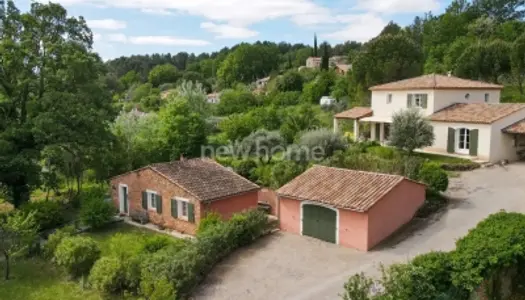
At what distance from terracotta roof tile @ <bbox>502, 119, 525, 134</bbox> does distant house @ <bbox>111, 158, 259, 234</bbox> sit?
17.4 meters

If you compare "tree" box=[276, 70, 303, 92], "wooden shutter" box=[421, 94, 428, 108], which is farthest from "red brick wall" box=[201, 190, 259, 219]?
"tree" box=[276, 70, 303, 92]

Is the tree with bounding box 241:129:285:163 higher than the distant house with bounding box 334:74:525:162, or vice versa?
the distant house with bounding box 334:74:525:162

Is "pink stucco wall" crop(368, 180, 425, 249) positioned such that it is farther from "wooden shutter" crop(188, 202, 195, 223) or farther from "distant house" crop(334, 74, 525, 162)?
"distant house" crop(334, 74, 525, 162)

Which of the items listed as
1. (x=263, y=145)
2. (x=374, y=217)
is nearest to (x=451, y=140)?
(x=263, y=145)

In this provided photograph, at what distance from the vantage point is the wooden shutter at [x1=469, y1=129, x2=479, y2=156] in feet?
98.2

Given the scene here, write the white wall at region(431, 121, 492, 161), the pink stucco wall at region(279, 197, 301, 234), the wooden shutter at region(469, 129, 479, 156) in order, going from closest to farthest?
the pink stucco wall at region(279, 197, 301, 234), the white wall at region(431, 121, 492, 161), the wooden shutter at region(469, 129, 479, 156)

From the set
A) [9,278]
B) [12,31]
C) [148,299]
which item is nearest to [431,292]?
[148,299]

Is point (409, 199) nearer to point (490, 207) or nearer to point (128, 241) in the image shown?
point (490, 207)

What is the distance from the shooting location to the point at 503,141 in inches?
1175

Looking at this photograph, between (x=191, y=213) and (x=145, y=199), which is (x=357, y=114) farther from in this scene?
(x=191, y=213)

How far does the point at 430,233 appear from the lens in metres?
19.6

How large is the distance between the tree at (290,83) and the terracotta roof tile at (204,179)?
54.5 m

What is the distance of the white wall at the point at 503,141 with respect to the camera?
29.4m

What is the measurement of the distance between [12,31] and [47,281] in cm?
1571
